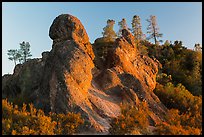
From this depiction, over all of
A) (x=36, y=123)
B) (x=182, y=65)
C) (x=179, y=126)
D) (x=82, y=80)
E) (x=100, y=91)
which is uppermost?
(x=182, y=65)

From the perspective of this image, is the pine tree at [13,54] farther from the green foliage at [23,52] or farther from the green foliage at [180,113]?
the green foliage at [180,113]

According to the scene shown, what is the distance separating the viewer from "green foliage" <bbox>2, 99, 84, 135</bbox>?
1530 cm

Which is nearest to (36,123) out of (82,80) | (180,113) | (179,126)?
(82,80)

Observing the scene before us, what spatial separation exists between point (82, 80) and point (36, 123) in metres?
5.45

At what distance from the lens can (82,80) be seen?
2044cm

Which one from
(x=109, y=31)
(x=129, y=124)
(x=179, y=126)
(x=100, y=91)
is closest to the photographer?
(x=129, y=124)

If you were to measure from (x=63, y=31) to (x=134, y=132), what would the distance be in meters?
11.1

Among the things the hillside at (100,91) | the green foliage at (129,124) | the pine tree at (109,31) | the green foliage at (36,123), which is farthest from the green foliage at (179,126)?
the pine tree at (109,31)

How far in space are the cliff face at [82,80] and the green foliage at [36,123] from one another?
1227 mm

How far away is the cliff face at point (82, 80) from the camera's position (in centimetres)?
1877

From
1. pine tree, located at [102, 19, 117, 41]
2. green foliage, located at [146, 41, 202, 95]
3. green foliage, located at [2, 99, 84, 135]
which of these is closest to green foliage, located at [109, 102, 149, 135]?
green foliage, located at [2, 99, 84, 135]

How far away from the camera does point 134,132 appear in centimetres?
1576

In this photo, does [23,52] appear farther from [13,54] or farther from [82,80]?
[82,80]

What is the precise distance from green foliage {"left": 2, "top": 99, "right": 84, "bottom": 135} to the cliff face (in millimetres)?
1227
